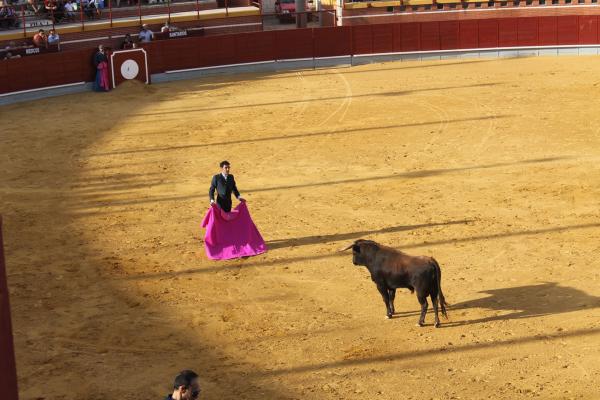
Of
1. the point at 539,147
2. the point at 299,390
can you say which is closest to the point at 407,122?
the point at 539,147

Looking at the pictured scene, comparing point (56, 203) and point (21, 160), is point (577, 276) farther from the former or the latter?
point (21, 160)

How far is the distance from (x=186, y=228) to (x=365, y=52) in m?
20.1

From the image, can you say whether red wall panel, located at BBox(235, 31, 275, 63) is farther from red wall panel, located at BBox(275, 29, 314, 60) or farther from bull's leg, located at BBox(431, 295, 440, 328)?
bull's leg, located at BBox(431, 295, 440, 328)

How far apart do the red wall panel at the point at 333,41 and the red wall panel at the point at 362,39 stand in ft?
0.51

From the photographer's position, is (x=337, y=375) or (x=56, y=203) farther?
(x=56, y=203)

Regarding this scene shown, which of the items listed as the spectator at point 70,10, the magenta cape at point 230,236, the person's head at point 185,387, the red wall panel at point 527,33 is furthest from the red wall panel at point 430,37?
the person's head at point 185,387

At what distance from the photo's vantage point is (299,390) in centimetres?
1115

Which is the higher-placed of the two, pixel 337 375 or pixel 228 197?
pixel 228 197

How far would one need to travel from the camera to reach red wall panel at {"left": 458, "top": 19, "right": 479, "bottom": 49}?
118ft

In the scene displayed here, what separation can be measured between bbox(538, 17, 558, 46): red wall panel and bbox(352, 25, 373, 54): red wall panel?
6251mm

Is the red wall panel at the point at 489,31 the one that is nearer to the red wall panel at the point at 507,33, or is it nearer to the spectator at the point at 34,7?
the red wall panel at the point at 507,33

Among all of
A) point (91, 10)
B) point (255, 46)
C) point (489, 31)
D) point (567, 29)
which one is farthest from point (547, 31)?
point (91, 10)

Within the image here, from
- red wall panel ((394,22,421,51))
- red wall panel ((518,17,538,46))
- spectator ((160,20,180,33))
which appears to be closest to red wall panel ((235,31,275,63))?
spectator ((160,20,180,33))

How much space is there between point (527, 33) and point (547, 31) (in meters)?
0.72
